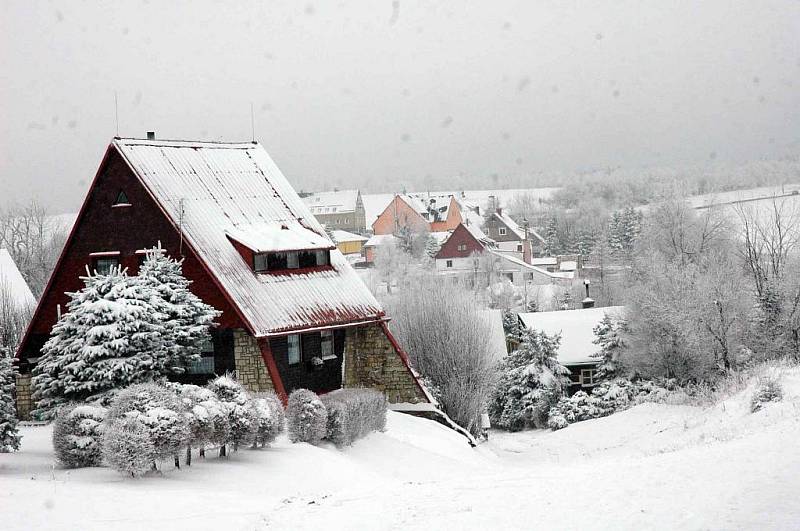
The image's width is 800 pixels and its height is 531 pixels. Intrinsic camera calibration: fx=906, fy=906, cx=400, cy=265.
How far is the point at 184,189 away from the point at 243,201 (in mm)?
2084

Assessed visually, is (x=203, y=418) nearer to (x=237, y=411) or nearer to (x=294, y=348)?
(x=237, y=411)

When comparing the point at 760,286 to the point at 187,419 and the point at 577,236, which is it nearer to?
the point at 187,419

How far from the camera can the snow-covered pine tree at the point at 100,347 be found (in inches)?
782

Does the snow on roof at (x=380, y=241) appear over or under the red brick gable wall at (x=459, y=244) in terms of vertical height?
over

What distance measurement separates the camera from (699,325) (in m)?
40.7

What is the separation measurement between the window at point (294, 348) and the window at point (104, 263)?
18.3 ft

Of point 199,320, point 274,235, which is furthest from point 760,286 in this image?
point 199,320

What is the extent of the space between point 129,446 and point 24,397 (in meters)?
14.6

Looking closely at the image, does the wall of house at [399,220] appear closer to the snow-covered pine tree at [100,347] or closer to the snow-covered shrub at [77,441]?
the snow-covered pine tree at [100,347]

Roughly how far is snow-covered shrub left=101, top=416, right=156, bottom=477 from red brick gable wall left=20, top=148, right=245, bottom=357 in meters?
10.3

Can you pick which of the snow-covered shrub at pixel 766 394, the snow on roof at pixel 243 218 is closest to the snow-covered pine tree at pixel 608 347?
the snow-covered shrub at pixel 766 394

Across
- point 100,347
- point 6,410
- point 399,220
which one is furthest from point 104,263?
point 399,220

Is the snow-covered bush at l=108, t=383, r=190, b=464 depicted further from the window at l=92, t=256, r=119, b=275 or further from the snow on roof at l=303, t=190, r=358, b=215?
the snow on roof at l=303, t=190, r=358, b=215

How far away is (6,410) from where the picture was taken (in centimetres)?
1691
